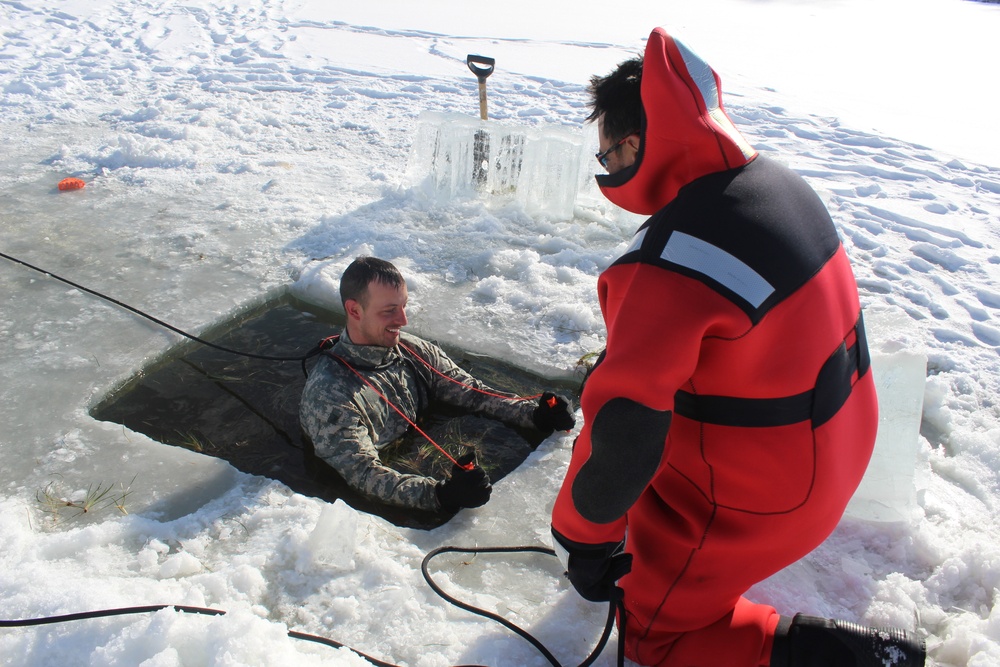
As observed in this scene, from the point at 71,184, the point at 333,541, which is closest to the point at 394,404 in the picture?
the point at 333,541

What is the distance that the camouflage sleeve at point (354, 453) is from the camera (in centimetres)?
287

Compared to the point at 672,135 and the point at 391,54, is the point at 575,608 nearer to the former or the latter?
the point at 672,135

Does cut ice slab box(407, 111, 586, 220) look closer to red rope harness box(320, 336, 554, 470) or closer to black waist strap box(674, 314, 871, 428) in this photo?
red rope harness box(320, 336, 554, 470)

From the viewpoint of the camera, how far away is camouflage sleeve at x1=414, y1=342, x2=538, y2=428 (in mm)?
3418

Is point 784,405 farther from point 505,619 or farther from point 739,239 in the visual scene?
point 505,619

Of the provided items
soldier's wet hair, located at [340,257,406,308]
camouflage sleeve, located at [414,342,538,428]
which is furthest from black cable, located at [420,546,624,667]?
soldier's wet hair, located at [340,257,406,308]

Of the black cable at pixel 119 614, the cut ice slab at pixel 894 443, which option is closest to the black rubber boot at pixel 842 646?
the cut ice slab at pixel 894 443

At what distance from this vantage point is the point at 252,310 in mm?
4246

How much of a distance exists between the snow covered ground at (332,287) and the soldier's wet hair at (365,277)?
0.85 m

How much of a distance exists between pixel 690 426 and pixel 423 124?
4380 mm

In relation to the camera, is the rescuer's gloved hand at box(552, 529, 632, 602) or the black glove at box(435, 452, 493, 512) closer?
the rescuer's gloved hand at box(552, 529, 632, 602)

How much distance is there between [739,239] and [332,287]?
10.1 feet

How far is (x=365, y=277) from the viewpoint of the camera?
3.16 m

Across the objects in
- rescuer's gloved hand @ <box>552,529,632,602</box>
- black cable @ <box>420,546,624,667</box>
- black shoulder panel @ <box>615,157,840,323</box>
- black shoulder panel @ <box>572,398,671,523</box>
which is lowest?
black cable @ <box>420,546,624,667</box>
